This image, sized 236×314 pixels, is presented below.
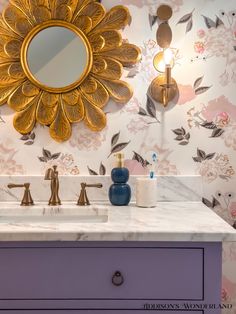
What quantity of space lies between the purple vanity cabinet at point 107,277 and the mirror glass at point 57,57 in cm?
83

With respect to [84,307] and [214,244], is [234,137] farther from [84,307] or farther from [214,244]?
[84,307]

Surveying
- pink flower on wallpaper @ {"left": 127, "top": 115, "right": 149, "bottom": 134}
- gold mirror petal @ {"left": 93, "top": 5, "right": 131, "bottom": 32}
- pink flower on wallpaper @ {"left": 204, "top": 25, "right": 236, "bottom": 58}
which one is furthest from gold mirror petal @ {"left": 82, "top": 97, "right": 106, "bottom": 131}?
pink flower on wallpaper @ {"left": 204, "top": 25, "right": 236, "bottom": 58}

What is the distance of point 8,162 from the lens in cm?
181

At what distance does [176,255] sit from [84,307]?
331 mm

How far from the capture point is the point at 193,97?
1.80 m

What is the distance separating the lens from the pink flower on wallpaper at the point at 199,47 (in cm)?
179

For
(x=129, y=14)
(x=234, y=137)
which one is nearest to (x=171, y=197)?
(x=234, y=137)

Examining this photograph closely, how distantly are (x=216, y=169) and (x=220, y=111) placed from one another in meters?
0.27

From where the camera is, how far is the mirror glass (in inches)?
70.0

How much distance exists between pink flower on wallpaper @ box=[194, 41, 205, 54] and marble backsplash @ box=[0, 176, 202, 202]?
1.88 ft

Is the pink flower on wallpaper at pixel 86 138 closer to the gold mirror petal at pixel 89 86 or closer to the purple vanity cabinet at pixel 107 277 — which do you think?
the gold mirror petal at pixel 89 86

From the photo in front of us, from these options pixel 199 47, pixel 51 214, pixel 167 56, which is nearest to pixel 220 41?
pixel 199 47

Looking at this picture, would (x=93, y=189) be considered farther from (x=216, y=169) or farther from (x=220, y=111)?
(x=220, y=111)

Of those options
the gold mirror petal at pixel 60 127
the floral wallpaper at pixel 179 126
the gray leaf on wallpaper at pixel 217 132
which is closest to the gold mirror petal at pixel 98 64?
the floral wallpaper at pixel 179 126
